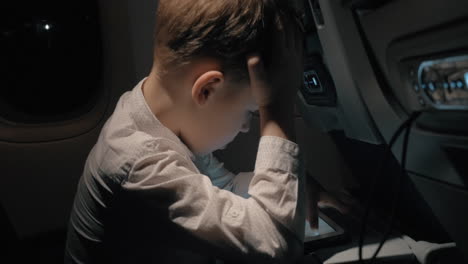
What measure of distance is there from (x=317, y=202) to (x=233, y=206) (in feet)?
1.03

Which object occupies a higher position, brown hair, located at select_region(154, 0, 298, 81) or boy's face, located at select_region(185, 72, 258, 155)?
brown hair, located at select_region(154, 0, 298, 81)

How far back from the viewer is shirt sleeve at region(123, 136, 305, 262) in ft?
1.87

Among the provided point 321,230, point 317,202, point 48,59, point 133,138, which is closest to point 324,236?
point 321,230

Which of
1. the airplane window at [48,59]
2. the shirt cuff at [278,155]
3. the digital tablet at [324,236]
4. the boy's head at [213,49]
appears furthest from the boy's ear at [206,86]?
the airplane window at [48,59]

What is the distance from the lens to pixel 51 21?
4.08 ft

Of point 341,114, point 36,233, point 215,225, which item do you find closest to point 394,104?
point 341,114

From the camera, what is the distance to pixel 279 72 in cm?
64

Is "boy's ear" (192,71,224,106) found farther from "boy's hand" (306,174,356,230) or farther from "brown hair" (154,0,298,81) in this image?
"boy's hand" (306,174,356,230)

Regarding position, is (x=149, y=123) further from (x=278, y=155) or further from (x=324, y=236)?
(x=324, y=236)

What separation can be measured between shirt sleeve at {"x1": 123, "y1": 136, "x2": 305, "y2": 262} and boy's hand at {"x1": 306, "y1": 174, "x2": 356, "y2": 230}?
167mm

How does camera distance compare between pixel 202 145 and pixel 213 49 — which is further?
pixel 202 145

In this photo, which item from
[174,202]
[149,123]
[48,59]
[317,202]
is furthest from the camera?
[48,59]

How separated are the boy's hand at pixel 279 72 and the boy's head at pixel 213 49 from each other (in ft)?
0.04

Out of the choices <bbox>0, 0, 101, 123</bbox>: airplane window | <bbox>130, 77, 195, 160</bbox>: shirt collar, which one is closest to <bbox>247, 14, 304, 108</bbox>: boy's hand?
<bbox>130, 77, 195, 160</bbox>: shirt collar
